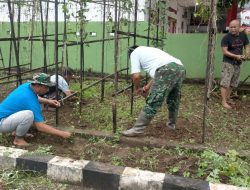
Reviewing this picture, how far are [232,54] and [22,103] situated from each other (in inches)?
157

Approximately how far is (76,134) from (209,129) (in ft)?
6.27

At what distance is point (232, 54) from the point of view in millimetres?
6262

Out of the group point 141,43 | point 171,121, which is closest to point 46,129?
point 171,121

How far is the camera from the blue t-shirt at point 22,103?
13.2ft

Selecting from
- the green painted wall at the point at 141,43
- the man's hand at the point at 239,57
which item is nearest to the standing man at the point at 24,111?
the man's hand at the point at 239,57

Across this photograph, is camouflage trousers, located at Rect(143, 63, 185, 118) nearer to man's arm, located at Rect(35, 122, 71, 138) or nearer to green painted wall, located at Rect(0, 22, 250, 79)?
man's arm, located at Rect(35, 122, 71, 138)

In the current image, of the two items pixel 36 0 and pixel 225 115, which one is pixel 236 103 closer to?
pixel 225 115

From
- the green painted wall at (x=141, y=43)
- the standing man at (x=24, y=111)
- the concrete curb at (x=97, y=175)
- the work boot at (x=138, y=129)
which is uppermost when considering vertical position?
the green painted wall at (x=141, y=43)

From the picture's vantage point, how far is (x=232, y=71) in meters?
6.37

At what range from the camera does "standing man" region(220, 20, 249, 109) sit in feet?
20.6

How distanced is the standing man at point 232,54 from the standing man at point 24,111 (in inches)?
138

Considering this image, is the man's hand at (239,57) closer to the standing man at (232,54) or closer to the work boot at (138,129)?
the standing man at (232,54)

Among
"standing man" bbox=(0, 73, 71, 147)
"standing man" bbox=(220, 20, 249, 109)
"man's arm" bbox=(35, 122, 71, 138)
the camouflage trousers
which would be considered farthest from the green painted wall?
"man's arm" bbox=(35, 122, 71, 138)

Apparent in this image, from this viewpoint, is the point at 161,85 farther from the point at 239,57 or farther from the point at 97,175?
the point at 239,57
